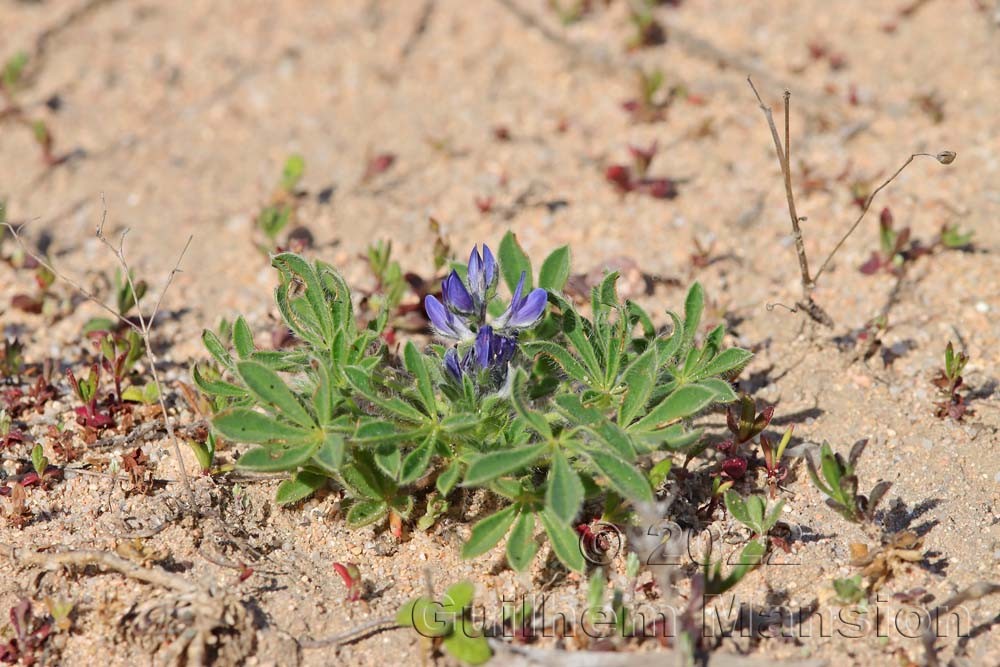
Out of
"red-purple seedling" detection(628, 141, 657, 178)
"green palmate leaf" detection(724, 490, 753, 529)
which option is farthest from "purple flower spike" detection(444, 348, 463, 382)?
"red-purple seedling" detection(628, 141, 657, 178)

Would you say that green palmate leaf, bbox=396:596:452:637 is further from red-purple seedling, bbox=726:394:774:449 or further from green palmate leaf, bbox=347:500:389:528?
red-purple seedling, bbox=726:394:774:449

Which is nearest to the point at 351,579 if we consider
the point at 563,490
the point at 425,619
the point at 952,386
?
the point at 425,619

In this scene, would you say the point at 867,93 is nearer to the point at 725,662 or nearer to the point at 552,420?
the point at 552,420

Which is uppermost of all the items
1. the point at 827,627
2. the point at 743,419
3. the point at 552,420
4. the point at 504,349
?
the point at 504,349

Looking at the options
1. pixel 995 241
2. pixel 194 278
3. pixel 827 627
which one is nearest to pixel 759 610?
pixel 827 627

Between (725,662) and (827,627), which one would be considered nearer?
(725,662)

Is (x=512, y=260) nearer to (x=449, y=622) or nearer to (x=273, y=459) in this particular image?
(x=273, y=459)

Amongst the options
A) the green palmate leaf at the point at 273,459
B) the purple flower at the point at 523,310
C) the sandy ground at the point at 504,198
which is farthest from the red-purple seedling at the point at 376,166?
the green palmate leaf at the point at 273,459
